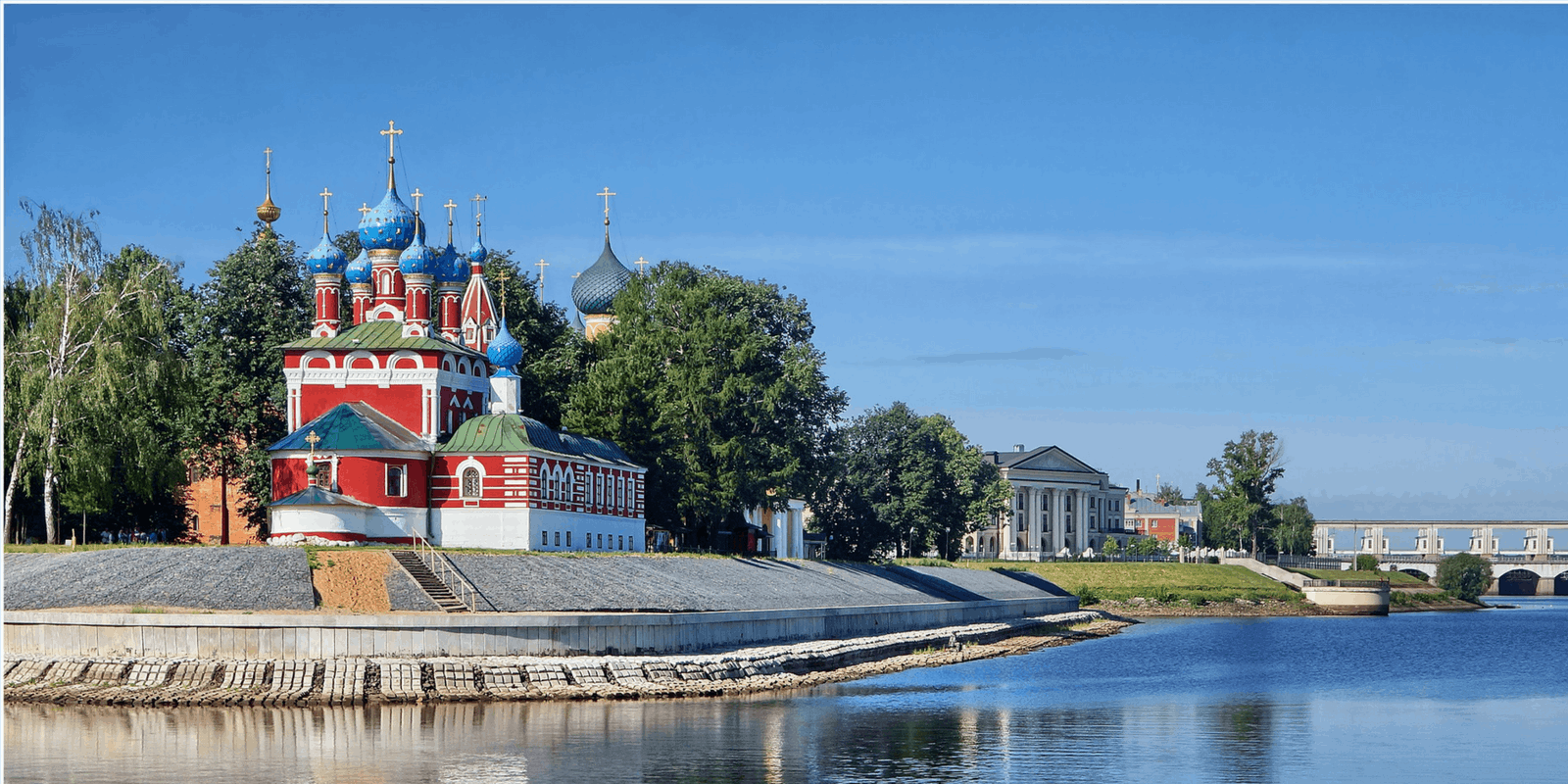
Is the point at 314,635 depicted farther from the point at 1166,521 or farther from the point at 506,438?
the point at 1166,521

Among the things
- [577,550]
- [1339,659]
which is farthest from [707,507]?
[1339,659]

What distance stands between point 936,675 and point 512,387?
22132mm

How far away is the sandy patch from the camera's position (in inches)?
1746

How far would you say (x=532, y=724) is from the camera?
Answer: 3641 cm

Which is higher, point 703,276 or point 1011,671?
point 703,276

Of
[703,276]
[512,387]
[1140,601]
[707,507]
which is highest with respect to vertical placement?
[703,276]

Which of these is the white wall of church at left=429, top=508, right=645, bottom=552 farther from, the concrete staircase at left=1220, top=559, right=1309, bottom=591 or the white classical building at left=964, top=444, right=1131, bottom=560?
the white classical building at left=964, top=444, right=1131, bottom=560

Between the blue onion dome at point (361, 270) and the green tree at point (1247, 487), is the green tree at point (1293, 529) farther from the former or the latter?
the blue onion dome at point (361, 270)

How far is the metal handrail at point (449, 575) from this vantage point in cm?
4625

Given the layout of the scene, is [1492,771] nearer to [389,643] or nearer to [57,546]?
[389,643]

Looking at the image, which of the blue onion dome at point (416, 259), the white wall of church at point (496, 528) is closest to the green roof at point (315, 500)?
the white wall of church at point (496, 528)

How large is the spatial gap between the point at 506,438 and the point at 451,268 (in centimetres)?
1200

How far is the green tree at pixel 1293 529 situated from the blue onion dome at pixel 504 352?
78793 millimetres

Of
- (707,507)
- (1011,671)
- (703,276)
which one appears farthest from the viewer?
(703,276)
